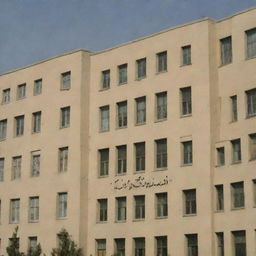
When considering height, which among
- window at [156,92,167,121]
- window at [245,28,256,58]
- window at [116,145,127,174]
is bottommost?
window at [116,145,127,174]

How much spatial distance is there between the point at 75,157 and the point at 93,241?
20.1 ft

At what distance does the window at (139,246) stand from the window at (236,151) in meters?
8.53

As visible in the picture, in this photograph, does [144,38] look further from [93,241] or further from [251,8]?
[93,241]

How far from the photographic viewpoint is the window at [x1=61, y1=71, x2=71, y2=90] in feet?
181

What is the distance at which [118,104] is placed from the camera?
171 ft

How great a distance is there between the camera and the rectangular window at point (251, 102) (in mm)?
44719

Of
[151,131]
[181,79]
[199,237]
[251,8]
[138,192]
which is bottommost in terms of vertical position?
[199,237]

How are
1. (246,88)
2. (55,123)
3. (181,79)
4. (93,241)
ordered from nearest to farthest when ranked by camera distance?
1. (246,88)
2. (181,79)
3. (93,241)
4. (55,123)

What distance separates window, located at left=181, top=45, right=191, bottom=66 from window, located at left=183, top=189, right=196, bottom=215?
332 inches

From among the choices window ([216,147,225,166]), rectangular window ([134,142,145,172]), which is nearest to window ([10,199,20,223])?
rectangular window ([134,142,145,172])

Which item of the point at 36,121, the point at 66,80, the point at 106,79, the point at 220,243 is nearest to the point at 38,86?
the point at 36,121

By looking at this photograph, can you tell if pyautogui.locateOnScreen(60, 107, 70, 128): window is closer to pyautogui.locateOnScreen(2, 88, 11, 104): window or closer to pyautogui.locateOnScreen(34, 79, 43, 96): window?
pyautogui.locateOnScreen(34, 79, 43, 96): window

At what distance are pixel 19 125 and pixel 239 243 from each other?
2242 cm

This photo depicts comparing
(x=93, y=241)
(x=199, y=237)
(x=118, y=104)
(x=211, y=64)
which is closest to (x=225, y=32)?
(x=211, y=64)
